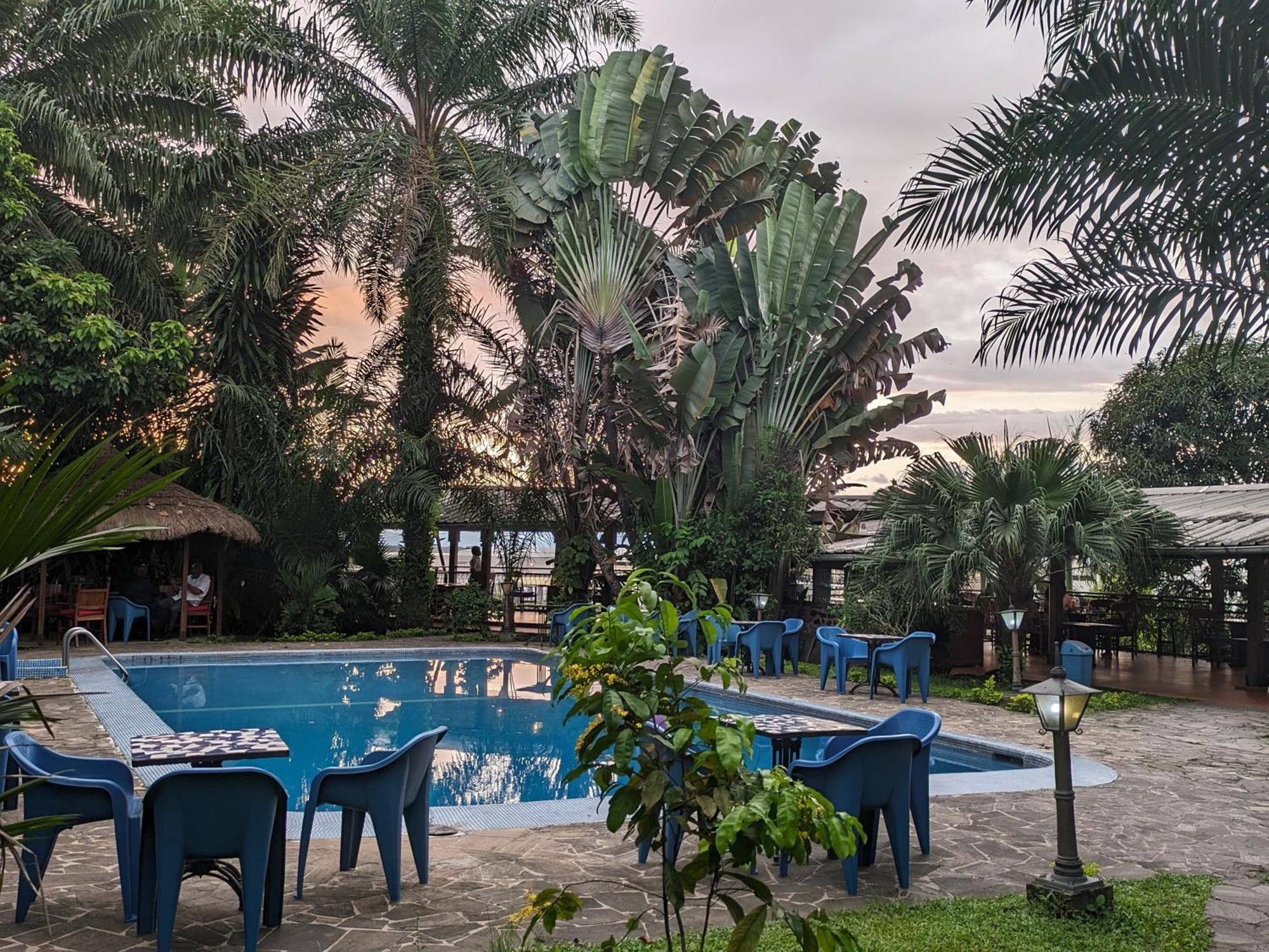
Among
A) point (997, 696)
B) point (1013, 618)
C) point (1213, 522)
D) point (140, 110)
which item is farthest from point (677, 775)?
point (140, 110)

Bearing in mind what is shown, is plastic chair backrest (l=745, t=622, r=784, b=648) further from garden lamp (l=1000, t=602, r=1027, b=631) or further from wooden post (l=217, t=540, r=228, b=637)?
wooden post (l=217, t=540, r=228, b=637)

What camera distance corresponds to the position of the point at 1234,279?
220 inches

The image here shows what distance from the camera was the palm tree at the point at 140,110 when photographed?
50.2 feet

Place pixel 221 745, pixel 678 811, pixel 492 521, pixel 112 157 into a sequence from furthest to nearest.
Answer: pixel 492 521, pixel 112 157, pixel 221 745, pixel 678 811

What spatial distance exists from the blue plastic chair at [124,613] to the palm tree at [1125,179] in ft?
49.1

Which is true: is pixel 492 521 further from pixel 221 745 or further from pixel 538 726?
pixel 221 745

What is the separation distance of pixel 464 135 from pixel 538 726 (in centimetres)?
1142

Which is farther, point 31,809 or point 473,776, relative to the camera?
point 473,776

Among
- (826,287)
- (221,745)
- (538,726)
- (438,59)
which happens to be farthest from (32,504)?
(438,59)

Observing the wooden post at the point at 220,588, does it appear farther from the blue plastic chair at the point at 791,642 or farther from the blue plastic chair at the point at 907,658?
the blue plastic chair at the point at 907,658

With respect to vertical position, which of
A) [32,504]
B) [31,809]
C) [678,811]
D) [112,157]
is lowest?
[31,809]

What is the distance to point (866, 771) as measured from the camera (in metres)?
5.30

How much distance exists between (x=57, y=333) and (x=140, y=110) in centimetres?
434

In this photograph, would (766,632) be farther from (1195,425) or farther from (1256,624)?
(1195,425)
